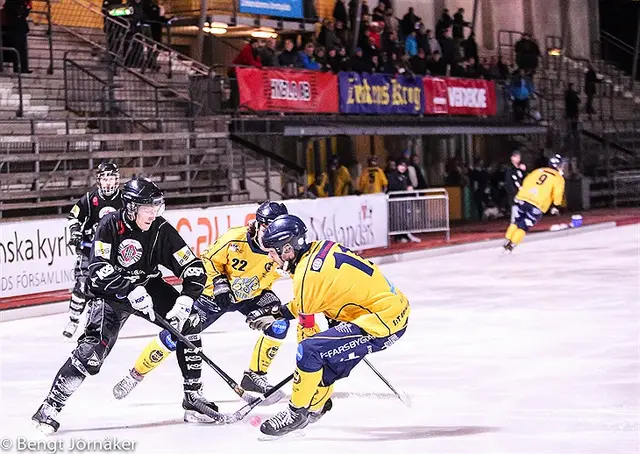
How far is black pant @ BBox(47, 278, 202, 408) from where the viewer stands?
7.50m

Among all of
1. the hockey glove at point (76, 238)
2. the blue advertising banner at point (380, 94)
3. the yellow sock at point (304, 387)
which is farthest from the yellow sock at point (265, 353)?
the blue advertising banner at point (380, 94)

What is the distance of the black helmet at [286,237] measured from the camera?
6602mm

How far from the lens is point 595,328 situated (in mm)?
11742

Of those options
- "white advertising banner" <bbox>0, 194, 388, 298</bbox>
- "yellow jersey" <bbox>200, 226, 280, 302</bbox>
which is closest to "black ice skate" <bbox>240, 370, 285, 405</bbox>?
"yellow jersey" <bbox>200, 226, 280, 302</bbox>

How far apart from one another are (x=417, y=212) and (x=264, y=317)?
1415cm

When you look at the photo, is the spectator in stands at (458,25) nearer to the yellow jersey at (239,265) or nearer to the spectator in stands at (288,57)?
the spectator in stands at (288,57)

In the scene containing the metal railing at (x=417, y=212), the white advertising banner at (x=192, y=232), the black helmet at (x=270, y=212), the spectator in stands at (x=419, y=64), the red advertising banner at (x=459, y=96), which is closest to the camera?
the black helmet at (x=270, y=212)

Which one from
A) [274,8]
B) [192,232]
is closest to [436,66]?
[274,8]

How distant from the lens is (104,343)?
7.59 meters

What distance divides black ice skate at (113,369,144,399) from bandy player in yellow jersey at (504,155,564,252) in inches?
496

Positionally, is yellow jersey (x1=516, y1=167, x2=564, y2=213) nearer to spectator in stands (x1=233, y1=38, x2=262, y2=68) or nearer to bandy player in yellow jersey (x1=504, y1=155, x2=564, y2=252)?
bandy player in yellow jersey (x1=504, y1=155, x2=564, y2=252)

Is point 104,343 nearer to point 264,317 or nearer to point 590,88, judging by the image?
point 264,317

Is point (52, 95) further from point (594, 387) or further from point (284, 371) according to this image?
point (594, 387)

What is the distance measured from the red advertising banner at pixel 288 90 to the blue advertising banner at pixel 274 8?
1565 mm
